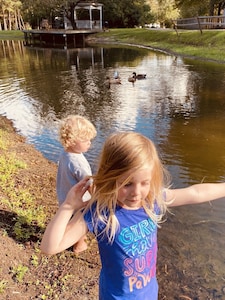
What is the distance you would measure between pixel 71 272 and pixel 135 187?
233 centimetres

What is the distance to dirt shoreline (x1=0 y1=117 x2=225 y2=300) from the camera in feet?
10.5

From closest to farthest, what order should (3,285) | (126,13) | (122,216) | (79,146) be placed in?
1. (122,216)
2. (3,285)
3. (79,146)
4. (126,13)

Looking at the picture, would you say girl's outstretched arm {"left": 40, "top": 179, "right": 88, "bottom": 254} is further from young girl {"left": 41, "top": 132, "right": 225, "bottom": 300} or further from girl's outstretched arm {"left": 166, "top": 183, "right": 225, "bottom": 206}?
girl's outstretched arm {"left": 166, "top": 183, "right": 225, "bottom": 206}

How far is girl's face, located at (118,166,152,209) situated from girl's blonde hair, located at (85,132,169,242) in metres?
0.02

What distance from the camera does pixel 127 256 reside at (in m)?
1.69

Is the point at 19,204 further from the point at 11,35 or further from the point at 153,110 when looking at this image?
the point at 11,35

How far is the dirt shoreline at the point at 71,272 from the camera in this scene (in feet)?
10.5

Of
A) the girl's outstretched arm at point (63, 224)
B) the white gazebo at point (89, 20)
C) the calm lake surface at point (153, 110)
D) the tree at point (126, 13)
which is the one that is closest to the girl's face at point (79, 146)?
the girl's outstretched arm at point (63, 224)


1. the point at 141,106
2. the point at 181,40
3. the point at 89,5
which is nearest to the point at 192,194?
the point at 141,106

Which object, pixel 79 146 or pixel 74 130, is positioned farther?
pixel 79 146

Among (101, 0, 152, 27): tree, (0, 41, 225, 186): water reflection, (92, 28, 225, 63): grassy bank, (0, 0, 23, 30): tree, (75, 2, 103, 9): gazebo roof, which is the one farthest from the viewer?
(0, 0, 23, 30): tree

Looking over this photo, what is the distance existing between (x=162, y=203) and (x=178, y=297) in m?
2.30

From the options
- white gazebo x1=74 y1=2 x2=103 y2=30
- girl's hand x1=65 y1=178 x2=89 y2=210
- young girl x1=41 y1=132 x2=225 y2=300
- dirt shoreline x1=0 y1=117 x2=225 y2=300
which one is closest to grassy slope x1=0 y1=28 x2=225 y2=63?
white gazebo x1=74 y1=2 x2=103 y2=30

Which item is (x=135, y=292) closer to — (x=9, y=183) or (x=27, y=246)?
(x=27, y=246)
